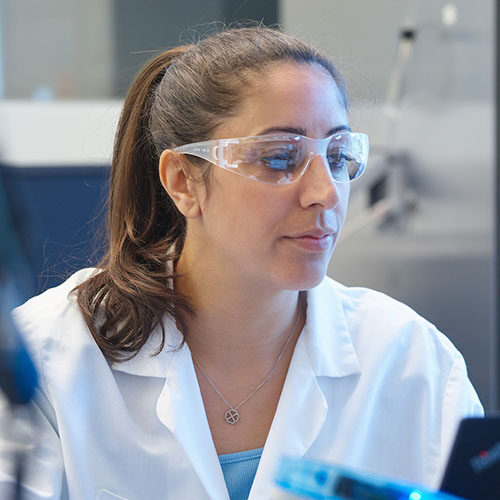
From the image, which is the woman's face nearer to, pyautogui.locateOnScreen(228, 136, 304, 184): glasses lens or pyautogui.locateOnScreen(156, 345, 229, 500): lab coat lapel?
pyautogui.locateOnScreen(228, 136, 304, 184): glasses lens

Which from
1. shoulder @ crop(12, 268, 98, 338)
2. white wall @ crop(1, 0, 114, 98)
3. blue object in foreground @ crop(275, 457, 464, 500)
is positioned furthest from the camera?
white wall @ crop(1, 0, 114, 98)

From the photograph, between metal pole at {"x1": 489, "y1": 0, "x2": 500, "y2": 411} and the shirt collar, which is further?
metal pole at {"x1": 489, "y1": 0, "x2": 500, "y2": 411}

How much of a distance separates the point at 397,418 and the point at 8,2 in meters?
3.20

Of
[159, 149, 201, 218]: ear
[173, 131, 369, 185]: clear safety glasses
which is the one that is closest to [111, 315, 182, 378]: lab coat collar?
[159, 149, 201, 218]: ear

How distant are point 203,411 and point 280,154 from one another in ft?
1.65

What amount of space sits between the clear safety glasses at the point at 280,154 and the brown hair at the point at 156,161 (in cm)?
8

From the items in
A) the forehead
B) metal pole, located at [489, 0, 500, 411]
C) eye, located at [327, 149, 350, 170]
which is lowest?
metal pole, located at [489, 0, 500, 411]

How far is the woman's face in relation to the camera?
1.46m

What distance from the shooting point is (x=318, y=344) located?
1627mm

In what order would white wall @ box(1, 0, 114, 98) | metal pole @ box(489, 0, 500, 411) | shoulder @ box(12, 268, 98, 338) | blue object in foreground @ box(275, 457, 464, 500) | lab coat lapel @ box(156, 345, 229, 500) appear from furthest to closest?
1. white wall @ box(1, 0, 114, 98)
2. metal pole @ box(489, 0, 500, 411)
3. shoulder @ box(12, 268, 98, 338)
4. lab coat lapel @ box(156, 345, 229, 500)
5. blue object in foreground @ box(275, 457, 464, 500)

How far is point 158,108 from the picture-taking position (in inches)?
67.5

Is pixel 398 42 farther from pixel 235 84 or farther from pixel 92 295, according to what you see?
pixel 92 295

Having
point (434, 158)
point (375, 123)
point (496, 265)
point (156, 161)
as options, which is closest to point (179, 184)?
point (156, 161)

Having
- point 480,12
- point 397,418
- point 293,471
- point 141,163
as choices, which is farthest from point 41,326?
point 480,12
